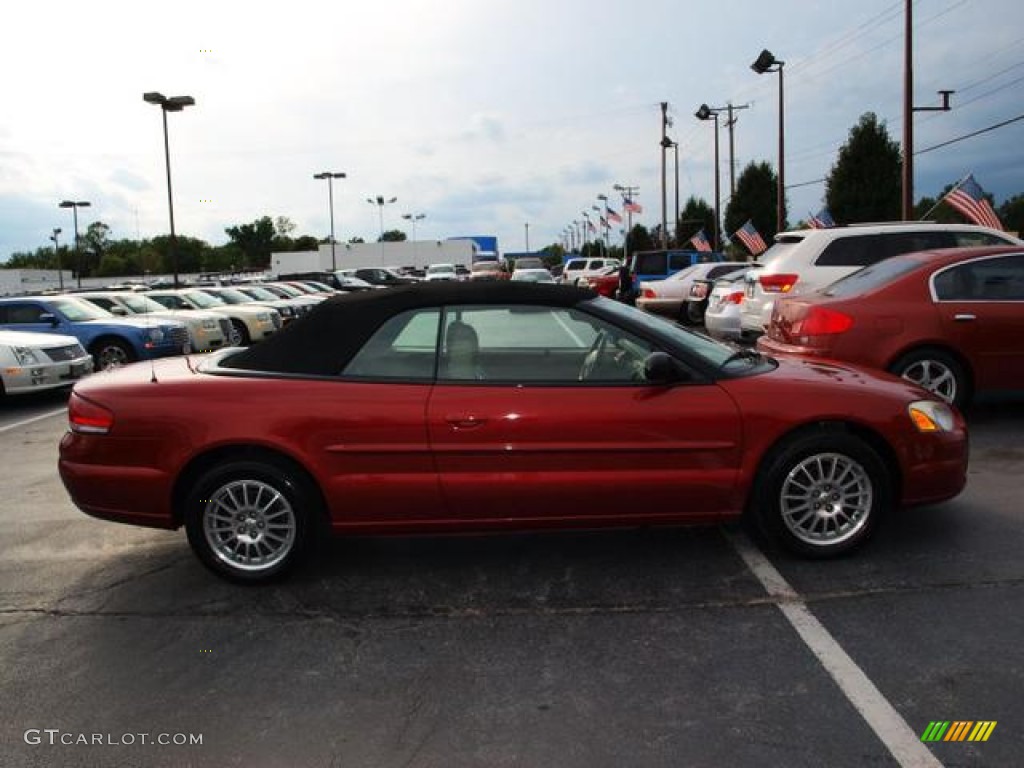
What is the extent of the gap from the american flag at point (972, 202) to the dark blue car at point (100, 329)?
15049 millimetres

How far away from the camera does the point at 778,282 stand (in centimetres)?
1011

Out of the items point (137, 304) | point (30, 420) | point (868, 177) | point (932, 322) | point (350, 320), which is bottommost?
point (30, 420)

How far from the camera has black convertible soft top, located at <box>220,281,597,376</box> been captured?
4387 mm

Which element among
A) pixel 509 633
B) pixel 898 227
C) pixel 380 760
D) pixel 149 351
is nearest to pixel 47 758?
pixel 380 760

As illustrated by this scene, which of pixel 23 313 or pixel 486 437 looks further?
pixel 23 313

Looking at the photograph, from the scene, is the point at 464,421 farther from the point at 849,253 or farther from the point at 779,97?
the point at 779,97

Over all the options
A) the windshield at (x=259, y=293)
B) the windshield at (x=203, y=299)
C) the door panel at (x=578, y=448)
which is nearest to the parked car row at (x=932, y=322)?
the door panel at (x=578, y=448)

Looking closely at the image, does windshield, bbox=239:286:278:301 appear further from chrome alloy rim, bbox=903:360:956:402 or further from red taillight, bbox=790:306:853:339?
chrome alloy rim, bbox=903:360:956:402

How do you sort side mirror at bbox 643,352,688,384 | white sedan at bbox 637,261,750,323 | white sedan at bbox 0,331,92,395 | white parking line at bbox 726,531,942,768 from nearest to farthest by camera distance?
white parking line at bbox 726,531,942,768, side mirror at bbox 643,352,688,384, white sedan at bbox 0,331,92,395, white sedan at bbox 637,261,750,323

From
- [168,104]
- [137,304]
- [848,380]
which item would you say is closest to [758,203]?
[168,104]

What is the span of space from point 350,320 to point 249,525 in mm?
1134

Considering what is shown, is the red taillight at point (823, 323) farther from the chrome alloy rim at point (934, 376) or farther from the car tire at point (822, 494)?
the car tire at point (822, 494)

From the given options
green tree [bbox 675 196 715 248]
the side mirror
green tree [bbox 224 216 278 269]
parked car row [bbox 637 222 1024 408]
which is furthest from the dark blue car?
green tree [bbox 224 216 278 269]

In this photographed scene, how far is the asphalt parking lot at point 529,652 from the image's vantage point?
2.96 metres
